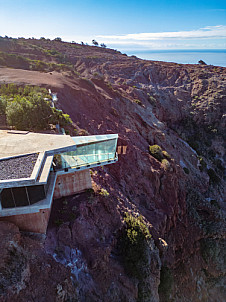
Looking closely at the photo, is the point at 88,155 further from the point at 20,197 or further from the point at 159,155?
the point at 159,155

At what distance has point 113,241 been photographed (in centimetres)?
1287

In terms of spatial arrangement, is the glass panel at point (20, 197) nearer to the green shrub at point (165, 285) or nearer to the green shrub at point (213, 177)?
the green shrub at point (165, 285)

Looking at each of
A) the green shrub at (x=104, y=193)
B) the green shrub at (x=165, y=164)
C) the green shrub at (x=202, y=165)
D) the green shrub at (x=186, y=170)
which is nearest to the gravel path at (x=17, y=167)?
the green shrub at (x=104, y=193)

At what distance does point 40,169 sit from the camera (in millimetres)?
10055

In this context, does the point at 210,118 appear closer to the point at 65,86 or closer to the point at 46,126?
the point at 65,86

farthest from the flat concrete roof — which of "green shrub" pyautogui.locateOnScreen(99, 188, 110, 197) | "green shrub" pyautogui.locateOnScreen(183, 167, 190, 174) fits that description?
"green shrub" pyautogui.locateOnScreen(183, 167, 190, 174)

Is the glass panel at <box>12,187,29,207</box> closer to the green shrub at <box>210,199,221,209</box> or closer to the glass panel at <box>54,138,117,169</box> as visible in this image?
the glass panel at <box>54,138,117,169</box>

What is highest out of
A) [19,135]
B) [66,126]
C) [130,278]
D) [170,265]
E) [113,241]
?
[19,135]

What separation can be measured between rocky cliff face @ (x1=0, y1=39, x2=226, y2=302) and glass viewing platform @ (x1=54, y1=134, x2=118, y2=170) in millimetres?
2472

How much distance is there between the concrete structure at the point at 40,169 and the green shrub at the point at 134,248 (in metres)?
3.99

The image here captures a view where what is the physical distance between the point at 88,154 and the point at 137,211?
7236 mm

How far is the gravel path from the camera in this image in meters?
9.53

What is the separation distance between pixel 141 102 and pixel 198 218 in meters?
23.4

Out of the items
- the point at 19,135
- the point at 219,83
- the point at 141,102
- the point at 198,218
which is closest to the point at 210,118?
the point at 219,83
